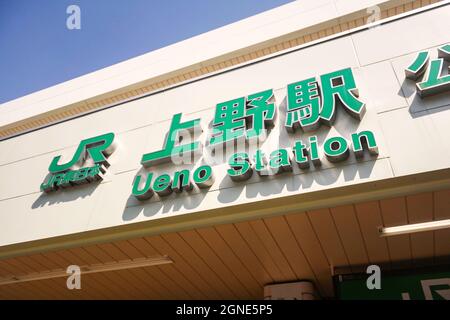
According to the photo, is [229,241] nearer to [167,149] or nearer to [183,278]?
[183,278]

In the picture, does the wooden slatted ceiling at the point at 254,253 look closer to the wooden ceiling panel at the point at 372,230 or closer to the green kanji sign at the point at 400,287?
the wooden ceiling panel at the point at 372,230

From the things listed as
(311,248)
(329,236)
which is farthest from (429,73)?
(311,248)

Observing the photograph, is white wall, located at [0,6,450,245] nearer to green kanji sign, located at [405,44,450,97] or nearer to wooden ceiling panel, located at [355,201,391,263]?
green kanji sign, located at [405,44,450,97]

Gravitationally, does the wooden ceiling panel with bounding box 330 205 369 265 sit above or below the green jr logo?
below

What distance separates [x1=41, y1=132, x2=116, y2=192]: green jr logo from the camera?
493 cm

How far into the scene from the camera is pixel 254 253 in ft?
13.6

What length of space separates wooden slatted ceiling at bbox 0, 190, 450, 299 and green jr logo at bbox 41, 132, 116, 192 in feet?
3.33

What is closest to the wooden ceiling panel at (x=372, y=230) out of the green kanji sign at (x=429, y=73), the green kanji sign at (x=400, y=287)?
the green kanji sign at (x=400, y=287)

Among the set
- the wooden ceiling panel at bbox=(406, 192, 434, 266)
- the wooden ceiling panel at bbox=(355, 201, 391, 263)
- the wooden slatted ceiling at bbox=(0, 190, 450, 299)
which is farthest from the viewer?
the wooden slatted ceiling at bbox=(0, 190, 450, 299)

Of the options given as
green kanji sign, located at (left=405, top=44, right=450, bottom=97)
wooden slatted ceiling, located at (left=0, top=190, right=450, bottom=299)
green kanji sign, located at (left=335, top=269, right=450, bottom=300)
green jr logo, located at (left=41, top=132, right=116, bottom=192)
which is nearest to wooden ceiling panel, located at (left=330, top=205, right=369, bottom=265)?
wooden slatted ceiling, located at (left=0, top=190, right=450, bottom=299)

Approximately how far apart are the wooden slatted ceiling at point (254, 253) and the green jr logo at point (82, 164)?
1.02 m

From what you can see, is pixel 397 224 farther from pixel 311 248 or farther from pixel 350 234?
pixel 311 248

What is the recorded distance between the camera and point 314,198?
343 cm

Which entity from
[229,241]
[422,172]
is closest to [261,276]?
[229,241]
